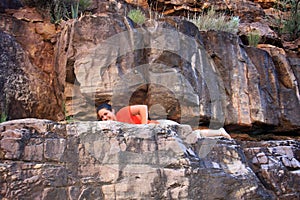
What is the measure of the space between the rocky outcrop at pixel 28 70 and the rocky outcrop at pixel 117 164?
5.40 feet

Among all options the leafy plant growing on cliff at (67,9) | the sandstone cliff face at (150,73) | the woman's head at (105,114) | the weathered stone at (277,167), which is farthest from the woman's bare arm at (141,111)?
the leafy plant growing on cliff at (67,9)

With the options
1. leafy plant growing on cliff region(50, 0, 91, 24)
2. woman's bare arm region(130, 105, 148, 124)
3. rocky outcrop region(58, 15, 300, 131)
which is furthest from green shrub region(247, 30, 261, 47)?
woman's bare arm region(130, 105, 148, 124)

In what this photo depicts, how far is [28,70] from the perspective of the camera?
4.41 metres

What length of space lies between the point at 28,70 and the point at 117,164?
232 centimetres

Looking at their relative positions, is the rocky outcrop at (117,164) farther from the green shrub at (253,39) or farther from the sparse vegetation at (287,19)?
the sparse vegetation at (287,19)

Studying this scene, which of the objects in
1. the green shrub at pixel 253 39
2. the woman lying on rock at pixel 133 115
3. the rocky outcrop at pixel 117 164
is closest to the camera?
the rocky outcrop at pixel 117 164

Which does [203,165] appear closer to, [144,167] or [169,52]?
[144,167]

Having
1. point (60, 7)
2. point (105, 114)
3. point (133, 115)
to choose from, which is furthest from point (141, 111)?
point (60, 7)

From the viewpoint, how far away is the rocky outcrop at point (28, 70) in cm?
413

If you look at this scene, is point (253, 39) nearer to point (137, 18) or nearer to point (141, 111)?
point (137, 18)

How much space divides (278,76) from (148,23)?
86.2 inches

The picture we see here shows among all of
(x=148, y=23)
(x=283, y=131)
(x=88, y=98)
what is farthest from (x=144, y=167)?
(x=283, y=131)

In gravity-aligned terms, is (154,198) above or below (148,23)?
below

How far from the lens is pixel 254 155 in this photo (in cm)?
326
